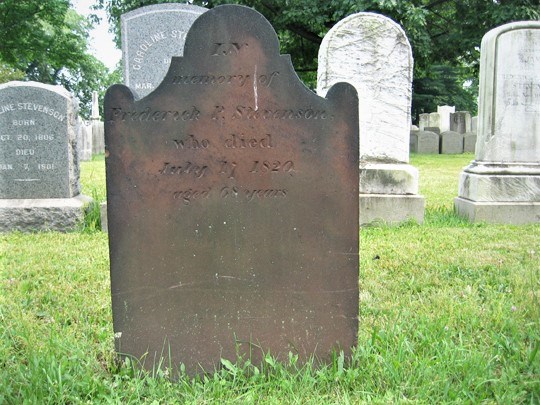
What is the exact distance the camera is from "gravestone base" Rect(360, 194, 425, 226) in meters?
6.41

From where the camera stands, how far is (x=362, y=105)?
6.44 meters

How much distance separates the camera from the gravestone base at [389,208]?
252 inches

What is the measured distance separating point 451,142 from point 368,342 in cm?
2048

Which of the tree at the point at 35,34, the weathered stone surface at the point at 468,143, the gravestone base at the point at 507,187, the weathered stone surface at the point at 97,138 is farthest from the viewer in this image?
the weathered stone surface at the point at 97,138

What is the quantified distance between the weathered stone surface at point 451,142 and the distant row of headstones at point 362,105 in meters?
15.6

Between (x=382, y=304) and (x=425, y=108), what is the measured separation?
1226 inches

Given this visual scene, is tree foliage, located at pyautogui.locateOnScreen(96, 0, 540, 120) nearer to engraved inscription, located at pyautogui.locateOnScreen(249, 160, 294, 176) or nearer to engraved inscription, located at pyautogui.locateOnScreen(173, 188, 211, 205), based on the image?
engraved inscription, located at pyautogui.locateOnScreen(249, 160, 294, 176)

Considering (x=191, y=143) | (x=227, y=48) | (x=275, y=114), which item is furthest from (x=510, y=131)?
(x=191, y=143)

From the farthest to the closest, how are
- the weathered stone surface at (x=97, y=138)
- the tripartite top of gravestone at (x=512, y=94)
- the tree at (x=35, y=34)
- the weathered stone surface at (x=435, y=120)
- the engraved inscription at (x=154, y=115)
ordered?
1. the weathered stone surface at (x=435, y=120)
2. the weathered stone surface at (x=97, y=138)
3. the tree at (x=35, y=34)
4. the tripartite top of gravestone at (x=512, y=94)
5. the engraved inscription at (x=154, y=115)

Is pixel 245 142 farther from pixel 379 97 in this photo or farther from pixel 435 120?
pixel 435 120

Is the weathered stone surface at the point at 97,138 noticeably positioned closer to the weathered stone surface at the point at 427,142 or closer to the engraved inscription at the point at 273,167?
the weathered stone surface at the point at 427,142

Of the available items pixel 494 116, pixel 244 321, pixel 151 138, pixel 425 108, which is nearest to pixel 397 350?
pixel 244 321

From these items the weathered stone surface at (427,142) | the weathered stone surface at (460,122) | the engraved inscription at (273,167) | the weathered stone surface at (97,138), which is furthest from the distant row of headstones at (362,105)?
the weathered stone surface at (460,122)

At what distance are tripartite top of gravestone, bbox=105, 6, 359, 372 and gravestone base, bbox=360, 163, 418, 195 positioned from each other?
159 inches
